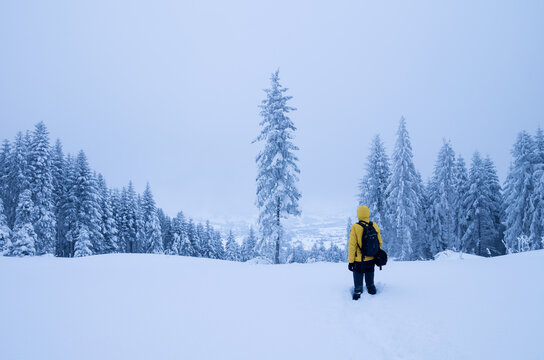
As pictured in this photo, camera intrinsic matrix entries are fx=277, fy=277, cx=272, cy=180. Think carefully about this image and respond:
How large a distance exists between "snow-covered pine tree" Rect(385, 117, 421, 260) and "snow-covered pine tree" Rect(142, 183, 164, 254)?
3181cm

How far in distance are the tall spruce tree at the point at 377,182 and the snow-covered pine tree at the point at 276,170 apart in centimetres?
1065

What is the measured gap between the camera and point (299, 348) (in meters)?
4.47

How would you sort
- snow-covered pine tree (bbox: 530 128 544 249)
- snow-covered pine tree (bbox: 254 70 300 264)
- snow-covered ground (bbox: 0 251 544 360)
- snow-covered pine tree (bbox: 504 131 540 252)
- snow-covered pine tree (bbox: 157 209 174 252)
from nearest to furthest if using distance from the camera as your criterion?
snow-covered ground (bbox: 0 251 544 360), snow-covered pine tree (bbox: 254 70 300 264), snow-covered pine tree (bbox: 530 128 544 249), snow-covered pine tree (bbox: 504 131 540 252), snow-covered pine tree (bbox: 157 209 174 252)

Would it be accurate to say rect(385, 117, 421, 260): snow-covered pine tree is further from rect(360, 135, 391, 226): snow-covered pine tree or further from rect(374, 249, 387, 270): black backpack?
rect(374, 249, 387, 270): black backpack

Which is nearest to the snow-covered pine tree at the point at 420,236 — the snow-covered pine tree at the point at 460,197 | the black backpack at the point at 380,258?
the snow-covered pine tree at the point at 460,197

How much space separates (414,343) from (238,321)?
3.14m

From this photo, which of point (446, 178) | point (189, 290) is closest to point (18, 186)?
point (189, 290)

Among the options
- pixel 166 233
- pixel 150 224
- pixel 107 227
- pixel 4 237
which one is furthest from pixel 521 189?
pixel 166 233

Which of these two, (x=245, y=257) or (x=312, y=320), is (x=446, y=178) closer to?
(x=312, y=320)

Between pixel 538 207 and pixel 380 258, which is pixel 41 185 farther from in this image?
pixel 538 207

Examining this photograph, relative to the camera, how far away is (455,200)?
104 ft

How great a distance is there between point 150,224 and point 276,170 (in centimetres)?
2850

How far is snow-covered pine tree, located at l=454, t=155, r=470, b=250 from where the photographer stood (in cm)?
3091

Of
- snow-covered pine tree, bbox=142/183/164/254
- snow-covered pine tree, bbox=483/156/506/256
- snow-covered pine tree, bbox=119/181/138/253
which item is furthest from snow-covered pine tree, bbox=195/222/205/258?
snow-covered pine tree, bbox=483/156/506/256
